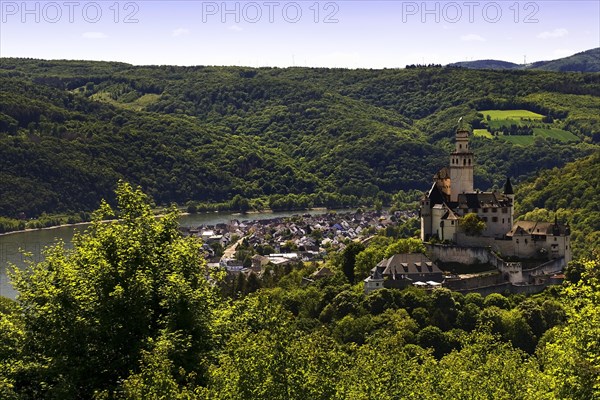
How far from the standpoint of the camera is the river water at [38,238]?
89812mm

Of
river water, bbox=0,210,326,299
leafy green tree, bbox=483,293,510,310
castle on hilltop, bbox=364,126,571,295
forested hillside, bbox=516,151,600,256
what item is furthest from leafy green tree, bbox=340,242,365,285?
forested hillside, bbox=516,151,600,256

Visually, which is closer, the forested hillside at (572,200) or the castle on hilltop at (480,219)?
the castle on hilltop at (480,219)

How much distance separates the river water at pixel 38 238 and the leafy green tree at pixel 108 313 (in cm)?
5198

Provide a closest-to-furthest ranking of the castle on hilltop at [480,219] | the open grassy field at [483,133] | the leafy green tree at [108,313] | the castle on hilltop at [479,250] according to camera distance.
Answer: the leafy green tree at [108,313]
the castle on hilltop at [479,250]
the castle on hilltop at [480,219]
the open grassy field at [483,133]

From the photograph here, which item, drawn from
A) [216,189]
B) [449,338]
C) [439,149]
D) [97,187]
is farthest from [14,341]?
[439,149]

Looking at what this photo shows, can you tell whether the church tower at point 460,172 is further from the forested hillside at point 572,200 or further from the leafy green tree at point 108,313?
the leafy green tree at point 108,313

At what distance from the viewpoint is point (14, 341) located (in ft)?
64.1

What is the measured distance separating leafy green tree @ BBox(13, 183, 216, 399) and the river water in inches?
2047

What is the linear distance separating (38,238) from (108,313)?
102m

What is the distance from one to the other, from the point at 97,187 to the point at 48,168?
831 centimetres

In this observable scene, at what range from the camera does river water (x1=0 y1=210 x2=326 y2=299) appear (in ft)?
295

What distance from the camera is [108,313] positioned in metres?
19.1

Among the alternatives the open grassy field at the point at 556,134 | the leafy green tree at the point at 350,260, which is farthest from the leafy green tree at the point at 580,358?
the open grassy field at the point at 556,134

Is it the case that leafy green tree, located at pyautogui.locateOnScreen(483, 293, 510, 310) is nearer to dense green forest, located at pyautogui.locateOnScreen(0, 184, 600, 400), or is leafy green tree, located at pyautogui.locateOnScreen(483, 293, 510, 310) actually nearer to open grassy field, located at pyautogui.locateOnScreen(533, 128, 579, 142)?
dense green forest, located at pyautogui.locateOnScreen(0, 184, 600, 400)
